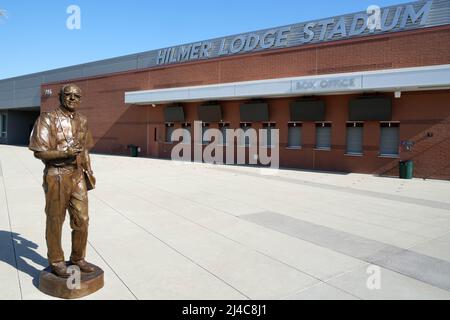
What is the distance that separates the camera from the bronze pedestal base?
4.32 metres

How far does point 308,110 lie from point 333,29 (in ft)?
15.9

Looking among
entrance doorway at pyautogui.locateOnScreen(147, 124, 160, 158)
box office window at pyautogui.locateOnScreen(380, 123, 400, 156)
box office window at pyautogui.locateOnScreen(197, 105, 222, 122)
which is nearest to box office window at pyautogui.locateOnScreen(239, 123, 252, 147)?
box office window at pyautogui.locateOnScreen(197, 105, 222, 122)

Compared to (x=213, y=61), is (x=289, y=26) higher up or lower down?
higher up

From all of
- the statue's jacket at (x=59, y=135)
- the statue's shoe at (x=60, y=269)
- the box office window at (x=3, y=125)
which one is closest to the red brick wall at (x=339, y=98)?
the statue's jacket at (x=59, y=135)

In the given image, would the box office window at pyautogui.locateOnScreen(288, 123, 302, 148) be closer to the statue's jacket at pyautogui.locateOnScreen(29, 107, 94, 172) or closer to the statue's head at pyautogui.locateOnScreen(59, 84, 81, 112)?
the statue's jacket at pyautogui.locateOnScreen(29, 107, 94, 172)

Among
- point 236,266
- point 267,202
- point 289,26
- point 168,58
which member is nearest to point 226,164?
point 289,26

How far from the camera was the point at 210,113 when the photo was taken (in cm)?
2466

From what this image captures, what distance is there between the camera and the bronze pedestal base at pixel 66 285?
4.32 m

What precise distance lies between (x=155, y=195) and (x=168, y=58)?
795 inches

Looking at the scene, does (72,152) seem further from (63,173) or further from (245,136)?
(245,136)

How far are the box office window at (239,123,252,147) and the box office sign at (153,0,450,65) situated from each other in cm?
500

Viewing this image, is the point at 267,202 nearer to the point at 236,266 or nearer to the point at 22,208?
the point at 236,266

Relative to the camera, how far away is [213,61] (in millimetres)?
24719
